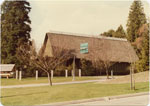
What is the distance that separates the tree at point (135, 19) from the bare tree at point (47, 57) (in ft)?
33.5

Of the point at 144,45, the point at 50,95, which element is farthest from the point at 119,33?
the point at 50,95

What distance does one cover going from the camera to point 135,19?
2841 centimetres

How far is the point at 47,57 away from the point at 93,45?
35.5ft

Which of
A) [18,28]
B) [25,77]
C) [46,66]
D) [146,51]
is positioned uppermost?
[18,28]

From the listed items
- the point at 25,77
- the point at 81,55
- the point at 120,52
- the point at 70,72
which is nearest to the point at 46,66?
the point at 25,77

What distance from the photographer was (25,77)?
928 inches

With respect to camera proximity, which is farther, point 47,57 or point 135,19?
point 135,19

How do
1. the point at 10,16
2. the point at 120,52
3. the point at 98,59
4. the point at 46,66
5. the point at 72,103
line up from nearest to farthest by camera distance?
the point at 72,103, the point at 46,66, the point at 10,16, the point at 98,59, the point at 120,52

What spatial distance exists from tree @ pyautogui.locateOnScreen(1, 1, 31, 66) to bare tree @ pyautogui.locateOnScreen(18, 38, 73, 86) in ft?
3.57

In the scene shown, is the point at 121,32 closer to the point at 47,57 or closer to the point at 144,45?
the point at 144,45

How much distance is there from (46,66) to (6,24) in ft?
31.0

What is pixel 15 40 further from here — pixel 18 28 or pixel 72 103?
pixel 72 103

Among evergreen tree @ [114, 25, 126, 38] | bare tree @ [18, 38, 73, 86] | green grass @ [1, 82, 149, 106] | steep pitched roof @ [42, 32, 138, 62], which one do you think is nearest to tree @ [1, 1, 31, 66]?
bare tree @ [18, 38, 73, 86]

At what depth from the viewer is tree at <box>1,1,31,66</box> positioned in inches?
880
